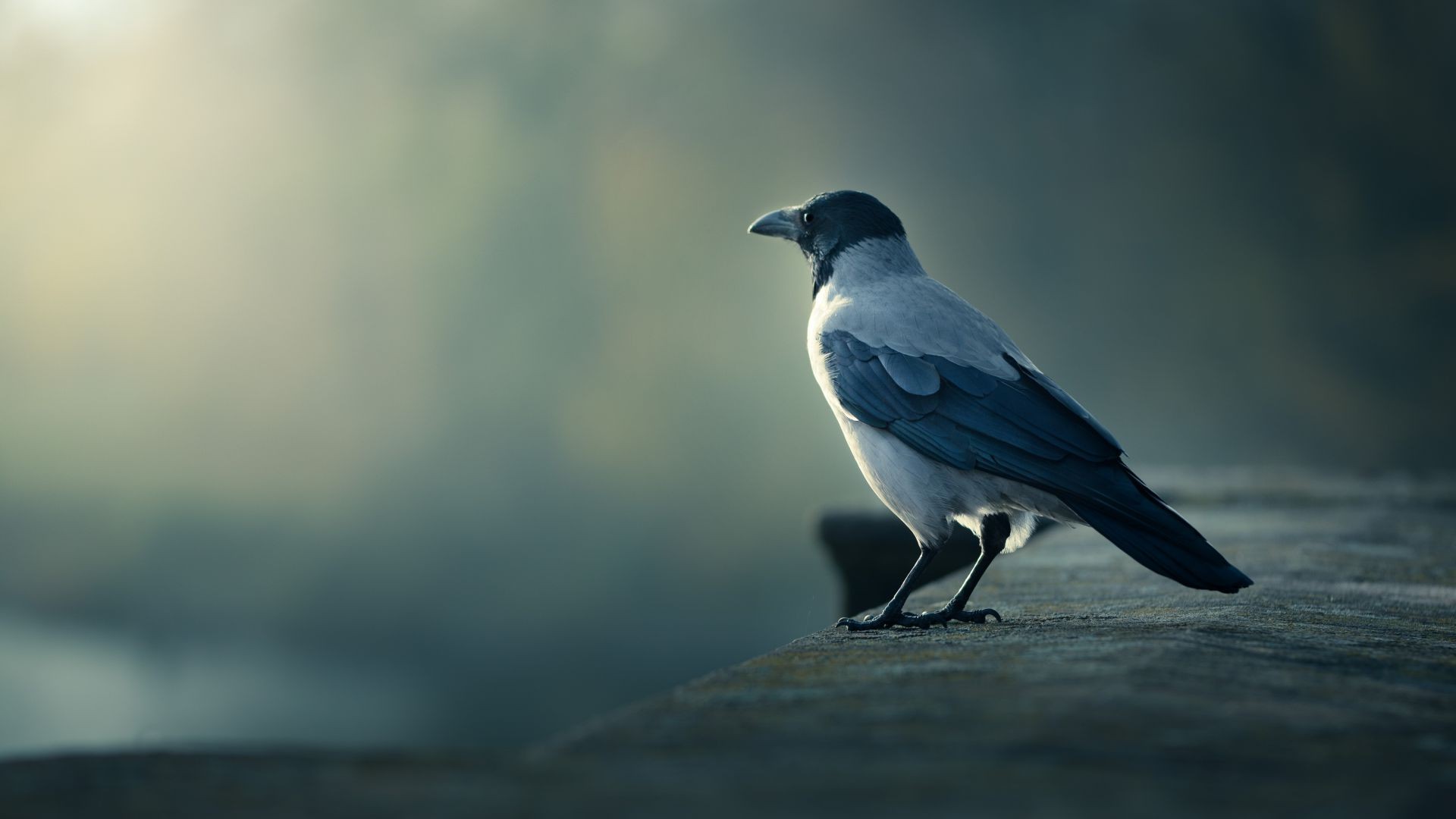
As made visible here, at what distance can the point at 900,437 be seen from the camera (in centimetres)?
294

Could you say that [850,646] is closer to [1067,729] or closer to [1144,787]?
[1067,729]

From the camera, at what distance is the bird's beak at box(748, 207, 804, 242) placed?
377 cm

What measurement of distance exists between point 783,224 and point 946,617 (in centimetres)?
149

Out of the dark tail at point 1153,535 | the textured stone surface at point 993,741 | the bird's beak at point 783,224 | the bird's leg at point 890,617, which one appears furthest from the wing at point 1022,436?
the bird's beak at point 783,224

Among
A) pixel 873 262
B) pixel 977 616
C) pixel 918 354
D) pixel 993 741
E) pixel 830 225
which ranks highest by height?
pixel 830 225

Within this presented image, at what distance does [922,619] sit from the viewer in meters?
2.76

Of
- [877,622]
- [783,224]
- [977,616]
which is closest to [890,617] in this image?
[877,622]

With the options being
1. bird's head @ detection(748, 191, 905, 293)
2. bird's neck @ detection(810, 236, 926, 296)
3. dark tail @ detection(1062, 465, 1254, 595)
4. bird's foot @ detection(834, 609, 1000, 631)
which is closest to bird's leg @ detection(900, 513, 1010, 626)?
bird's foot @ detection(834, 609, 1000, 631)

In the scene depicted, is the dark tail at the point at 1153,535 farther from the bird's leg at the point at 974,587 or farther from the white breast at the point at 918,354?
the bird's leg at the point at 974,587

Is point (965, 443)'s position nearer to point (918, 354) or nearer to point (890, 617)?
point (918, 354)

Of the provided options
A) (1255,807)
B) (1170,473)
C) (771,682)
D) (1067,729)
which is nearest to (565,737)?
(771,682)

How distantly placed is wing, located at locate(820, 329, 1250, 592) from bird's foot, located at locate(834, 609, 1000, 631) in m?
0.32

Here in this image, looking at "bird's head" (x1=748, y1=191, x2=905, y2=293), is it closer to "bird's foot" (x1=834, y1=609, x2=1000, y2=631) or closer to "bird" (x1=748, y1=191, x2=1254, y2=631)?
"bird" (x1=748, y1=191, x2=1254, y2=631)

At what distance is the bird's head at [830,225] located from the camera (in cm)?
356
